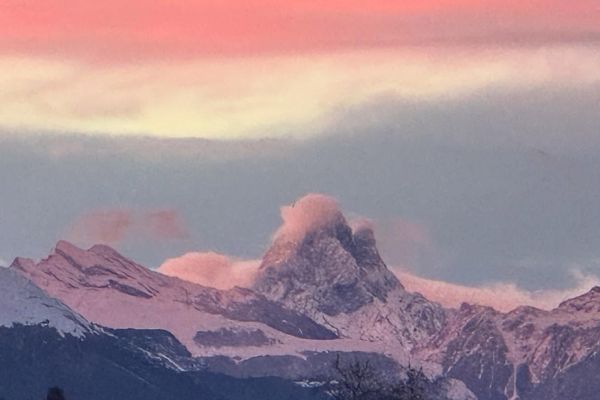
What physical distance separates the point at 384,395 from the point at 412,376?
11.2 ft

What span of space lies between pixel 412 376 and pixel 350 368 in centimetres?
383

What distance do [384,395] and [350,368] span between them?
4.35 metres

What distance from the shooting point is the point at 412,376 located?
189 meters

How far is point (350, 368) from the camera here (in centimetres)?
19000

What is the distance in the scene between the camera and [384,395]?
18638 cm
